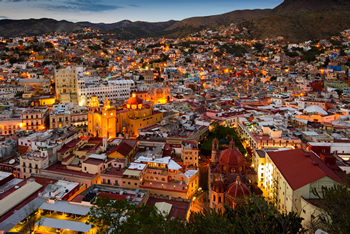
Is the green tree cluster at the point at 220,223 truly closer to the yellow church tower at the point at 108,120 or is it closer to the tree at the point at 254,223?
the tree at the point at 254,223

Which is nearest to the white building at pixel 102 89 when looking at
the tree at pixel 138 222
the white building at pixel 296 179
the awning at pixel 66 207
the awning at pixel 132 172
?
the awning at pixel 132 172

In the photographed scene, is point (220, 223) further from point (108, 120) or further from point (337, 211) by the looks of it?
point (108, 120)

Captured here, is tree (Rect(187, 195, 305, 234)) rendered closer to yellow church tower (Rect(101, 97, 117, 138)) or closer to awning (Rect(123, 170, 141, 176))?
awning (Rect(123, 170, 141, 176))

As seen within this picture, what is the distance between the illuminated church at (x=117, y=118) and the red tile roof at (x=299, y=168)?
2246 centimetres

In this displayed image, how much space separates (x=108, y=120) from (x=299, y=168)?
27.0 meters

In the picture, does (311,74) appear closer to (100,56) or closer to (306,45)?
(306,45)

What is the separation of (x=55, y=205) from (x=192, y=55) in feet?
342

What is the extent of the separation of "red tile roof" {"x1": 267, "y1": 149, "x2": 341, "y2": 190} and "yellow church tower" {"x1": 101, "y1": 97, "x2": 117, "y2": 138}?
76.8 feet

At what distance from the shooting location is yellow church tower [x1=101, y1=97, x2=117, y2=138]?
40812 mm

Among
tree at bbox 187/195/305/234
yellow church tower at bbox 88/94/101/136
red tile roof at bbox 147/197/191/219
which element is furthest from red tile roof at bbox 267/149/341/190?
yellow church tower at bbox 88/94/101/136

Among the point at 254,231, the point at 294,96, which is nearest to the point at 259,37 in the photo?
the point at 294,96

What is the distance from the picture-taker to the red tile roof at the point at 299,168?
2239 cm

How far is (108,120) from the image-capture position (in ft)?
134

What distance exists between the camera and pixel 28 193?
25375 mm
